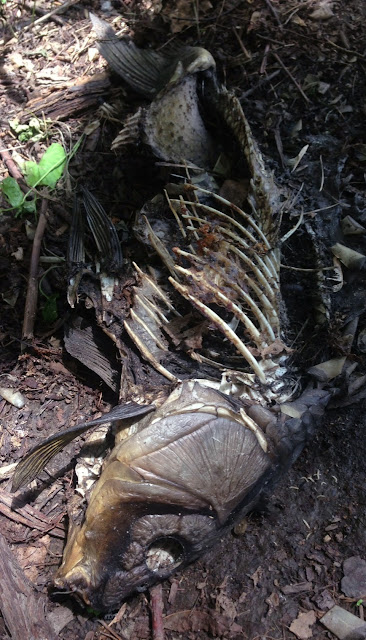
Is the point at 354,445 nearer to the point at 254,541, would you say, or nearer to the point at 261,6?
the point at 254,541

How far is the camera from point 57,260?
3.54 metres

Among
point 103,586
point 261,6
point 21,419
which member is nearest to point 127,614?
point 103,586

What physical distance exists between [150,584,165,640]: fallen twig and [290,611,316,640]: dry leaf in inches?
22.9

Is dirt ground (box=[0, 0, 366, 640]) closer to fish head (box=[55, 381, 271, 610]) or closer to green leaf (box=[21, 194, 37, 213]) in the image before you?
green leaf (box=[21, 194, 37, 213])

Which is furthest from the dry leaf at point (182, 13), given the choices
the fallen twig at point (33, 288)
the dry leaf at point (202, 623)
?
the dry leaf at point (202, 623)

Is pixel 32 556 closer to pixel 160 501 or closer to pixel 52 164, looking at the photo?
pixel 160 501

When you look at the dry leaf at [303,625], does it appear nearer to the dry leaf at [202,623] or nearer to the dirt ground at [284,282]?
the dirt ground at [284,282]

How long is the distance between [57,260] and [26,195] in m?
0.59

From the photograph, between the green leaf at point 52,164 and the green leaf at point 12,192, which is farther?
the green leaf at point 52,164

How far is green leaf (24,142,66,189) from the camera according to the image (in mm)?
3824

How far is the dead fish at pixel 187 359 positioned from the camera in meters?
2.29

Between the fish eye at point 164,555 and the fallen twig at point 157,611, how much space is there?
0.15 metres

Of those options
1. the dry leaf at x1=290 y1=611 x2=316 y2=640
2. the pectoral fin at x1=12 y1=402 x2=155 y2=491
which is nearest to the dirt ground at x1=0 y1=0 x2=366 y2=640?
the dry leaf at x1=290 y1=611 x2=316 y2=640

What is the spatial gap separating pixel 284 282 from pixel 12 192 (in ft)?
6.64
